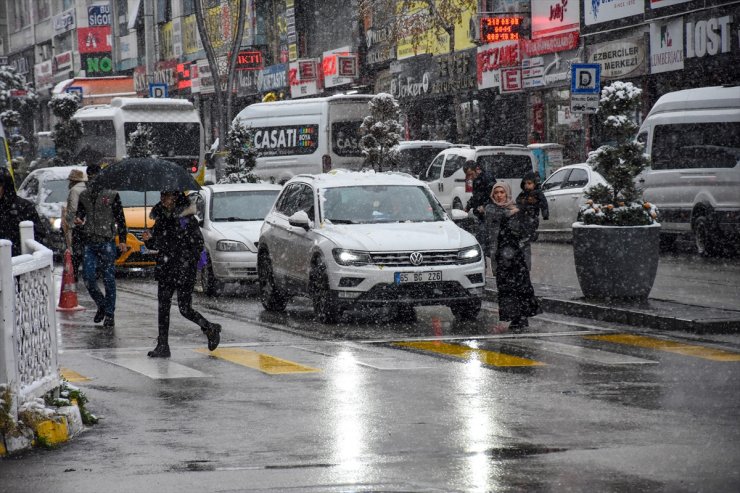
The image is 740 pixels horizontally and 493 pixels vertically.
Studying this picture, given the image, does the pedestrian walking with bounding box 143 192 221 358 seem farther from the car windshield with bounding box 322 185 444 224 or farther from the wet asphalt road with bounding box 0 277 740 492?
the car windshield with bounding box 322 185 444 224

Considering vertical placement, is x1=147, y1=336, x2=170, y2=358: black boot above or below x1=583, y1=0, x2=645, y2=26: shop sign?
below

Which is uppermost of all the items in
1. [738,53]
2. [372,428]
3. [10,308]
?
[738,53]

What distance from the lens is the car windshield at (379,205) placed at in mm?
16828

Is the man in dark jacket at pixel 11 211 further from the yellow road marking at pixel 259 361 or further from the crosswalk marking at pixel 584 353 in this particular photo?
the crosswalk marking at pixel 584 353

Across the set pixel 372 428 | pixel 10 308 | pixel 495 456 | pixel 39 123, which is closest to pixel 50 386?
pixel 10 308

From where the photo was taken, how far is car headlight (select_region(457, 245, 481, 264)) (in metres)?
15.9

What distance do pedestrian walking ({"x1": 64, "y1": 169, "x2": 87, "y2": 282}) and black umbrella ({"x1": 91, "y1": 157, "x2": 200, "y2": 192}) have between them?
45 cm

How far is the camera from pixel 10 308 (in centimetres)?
864

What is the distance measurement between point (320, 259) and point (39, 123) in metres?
83.0

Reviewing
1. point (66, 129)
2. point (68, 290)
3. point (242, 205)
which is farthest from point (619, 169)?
point (66, 129)

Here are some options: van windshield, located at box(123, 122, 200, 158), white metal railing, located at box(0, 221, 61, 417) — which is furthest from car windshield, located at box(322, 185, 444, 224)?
van windshield, located at box(123, 122, 200, 158)

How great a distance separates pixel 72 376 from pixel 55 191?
16.2 metres

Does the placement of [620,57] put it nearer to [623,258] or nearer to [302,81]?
[623,258]

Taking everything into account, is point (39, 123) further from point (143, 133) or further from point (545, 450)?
point (545, 450)
